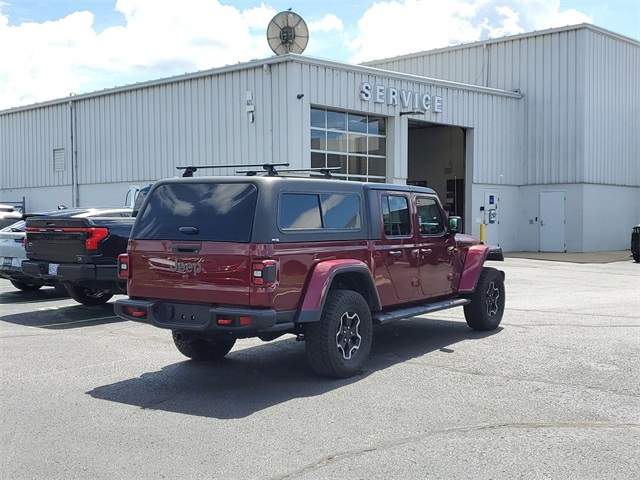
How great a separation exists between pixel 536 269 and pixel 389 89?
7.61 m

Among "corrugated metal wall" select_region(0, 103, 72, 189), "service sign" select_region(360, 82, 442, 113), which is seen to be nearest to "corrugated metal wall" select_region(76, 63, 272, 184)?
"corrugated metal wall" select_region(0, 103, 72, 189)

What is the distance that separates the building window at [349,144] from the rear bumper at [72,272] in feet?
38.8

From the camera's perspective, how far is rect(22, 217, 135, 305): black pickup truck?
34.4 feet

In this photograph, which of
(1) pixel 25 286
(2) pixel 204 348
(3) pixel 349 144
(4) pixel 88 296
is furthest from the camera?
(3) pixel 349 144

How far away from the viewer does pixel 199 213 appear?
6719 millimetres

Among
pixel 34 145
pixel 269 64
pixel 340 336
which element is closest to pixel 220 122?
pixel 269 64

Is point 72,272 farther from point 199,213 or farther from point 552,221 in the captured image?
point 552,221

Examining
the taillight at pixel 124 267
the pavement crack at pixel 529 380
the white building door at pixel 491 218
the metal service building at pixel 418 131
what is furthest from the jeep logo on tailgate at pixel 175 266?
the white building door at pixel 491 218

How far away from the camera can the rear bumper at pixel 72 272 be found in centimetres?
1038

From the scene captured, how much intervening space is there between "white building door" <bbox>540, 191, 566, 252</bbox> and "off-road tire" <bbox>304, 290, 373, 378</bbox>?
22.7 meters

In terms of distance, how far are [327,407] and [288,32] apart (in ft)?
67.1

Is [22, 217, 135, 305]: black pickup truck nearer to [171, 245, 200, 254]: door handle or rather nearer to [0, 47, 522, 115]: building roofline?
[171, 245, 200, 254]: door handle

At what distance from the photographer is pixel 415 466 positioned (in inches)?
182

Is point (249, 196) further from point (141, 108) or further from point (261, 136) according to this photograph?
point (141, 108)
